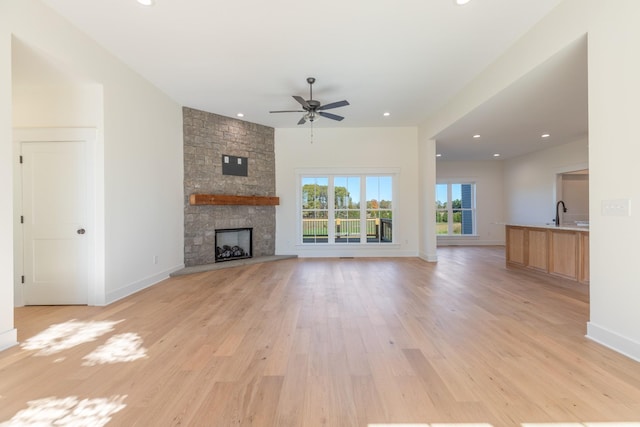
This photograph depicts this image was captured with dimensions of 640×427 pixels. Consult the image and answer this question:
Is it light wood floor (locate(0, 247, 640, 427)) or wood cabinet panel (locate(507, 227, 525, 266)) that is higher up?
wood cabinet panel (locate(507, 227, 525, 266))

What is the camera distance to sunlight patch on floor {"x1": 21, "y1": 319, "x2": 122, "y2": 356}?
7.63ft

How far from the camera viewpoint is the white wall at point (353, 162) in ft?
22.7

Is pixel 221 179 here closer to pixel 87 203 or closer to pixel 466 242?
pixel 87 203

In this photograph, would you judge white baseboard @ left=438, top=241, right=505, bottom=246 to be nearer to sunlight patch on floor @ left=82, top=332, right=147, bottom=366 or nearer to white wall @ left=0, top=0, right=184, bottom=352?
white wall @ left=0, top=0, right=184, bottom=352

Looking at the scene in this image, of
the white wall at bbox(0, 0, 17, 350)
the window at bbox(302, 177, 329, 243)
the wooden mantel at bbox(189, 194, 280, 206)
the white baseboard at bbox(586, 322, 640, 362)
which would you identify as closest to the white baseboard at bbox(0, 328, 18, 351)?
the white wall at bbox(0, 0, 17, 350)

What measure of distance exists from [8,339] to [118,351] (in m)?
0.95

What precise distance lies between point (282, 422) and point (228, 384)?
507mm

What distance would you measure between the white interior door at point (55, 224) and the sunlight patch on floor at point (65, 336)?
2.58 feet

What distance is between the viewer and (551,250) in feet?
15.3

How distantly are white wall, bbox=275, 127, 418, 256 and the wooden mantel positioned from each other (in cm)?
44

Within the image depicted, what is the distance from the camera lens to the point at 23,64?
2859 mm

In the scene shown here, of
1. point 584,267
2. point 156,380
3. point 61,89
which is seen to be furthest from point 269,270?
point 584,267

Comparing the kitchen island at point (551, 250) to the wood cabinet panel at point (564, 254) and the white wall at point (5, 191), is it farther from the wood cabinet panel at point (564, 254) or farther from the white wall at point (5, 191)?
the white wall at point (5, 191)

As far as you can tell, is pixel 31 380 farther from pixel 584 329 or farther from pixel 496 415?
pixel 584 329
